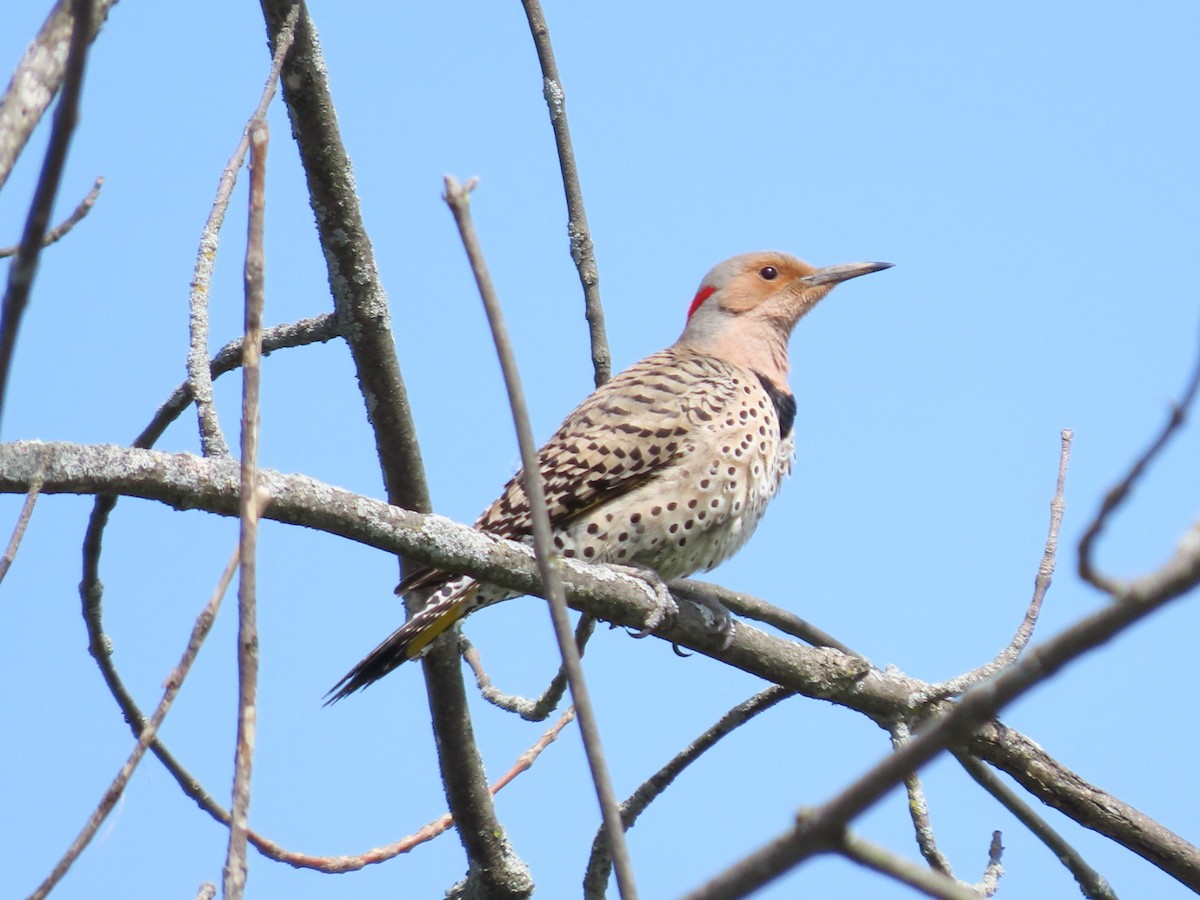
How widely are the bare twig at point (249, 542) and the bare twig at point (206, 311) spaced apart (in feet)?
3.78

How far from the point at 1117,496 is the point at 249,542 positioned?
1.14 metres

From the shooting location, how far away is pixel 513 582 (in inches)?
145

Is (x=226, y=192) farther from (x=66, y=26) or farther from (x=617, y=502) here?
(x=617, y=502)

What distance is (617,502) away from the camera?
5.90m

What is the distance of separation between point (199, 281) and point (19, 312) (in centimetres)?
228

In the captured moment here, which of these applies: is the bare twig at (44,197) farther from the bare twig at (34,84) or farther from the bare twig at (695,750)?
the bare twig at (695,750)

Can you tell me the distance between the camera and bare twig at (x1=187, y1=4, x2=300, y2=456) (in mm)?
3299

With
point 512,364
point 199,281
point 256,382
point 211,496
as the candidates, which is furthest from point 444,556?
point 512,364

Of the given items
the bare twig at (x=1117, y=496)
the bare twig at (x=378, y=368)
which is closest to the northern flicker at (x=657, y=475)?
the bare twig at (x=378, y=368)

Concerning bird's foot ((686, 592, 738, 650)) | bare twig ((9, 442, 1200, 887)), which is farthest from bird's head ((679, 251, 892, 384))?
bare twig ((9, 442, 1200, 887))

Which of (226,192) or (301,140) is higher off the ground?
(301,140)

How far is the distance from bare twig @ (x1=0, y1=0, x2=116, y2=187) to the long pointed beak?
5.79m

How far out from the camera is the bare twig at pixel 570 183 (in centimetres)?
540

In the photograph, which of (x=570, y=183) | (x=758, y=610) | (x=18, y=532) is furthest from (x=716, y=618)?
(x=18, y=532)
